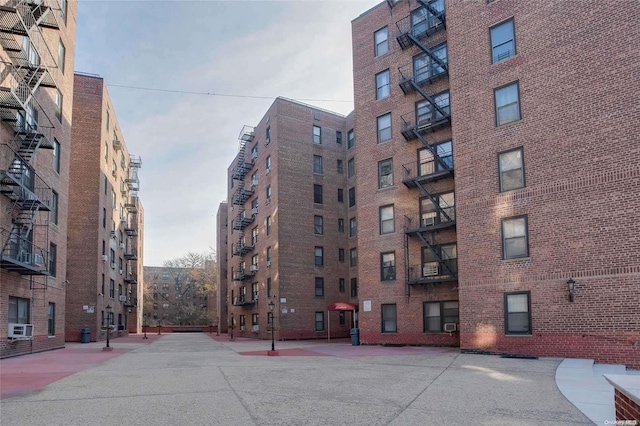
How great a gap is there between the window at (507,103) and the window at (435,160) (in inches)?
178

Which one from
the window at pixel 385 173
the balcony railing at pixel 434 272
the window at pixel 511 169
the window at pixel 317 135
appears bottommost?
the balcony railing at pixel 434 272

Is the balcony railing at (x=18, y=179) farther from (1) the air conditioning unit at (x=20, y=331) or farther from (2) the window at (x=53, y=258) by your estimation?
(1) the air conditioning unit at (x=20, y=331)

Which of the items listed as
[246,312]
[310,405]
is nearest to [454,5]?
[310,405]

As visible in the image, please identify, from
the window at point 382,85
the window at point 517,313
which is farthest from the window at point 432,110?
the window at point 517,313

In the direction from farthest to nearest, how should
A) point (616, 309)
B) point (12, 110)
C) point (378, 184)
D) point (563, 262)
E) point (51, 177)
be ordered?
point (378, 184)
point (51, 177)
point (12, 110)
point (563, 262)
point (616, 309)

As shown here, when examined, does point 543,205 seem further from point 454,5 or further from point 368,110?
point 368,110

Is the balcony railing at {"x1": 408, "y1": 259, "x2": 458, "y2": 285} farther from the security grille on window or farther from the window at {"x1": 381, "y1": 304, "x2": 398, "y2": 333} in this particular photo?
the security grille on window

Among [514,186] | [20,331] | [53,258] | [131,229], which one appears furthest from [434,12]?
[131,229]

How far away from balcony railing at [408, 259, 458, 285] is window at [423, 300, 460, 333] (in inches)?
48.6

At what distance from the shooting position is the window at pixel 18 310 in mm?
20422

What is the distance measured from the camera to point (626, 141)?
15.8 meters

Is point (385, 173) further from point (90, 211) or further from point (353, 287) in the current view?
point (90, 211)

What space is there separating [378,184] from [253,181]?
20501mm

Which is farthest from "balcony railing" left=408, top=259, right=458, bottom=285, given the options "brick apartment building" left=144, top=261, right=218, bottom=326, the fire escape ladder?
"brick apartment building" left=144, top=261, right=218, bottom=326
